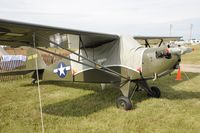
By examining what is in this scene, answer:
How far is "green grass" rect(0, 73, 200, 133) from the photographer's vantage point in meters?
5.50

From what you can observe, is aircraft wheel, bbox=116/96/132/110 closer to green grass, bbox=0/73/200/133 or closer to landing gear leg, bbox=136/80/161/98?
green grass, bbox=0/73/200/133

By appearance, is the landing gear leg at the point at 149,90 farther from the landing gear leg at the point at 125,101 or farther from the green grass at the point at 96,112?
the landing gear leg at the point at 125,101

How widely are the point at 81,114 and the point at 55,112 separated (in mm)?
792

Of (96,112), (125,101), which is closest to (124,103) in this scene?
(125,101)

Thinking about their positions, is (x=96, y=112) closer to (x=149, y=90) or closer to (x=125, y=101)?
(x=125, y=101)

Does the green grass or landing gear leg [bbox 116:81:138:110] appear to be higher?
landing gear leg [bbox 116:81:138:110]

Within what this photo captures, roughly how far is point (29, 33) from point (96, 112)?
2.85 m

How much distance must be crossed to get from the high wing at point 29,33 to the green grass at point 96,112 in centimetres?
204

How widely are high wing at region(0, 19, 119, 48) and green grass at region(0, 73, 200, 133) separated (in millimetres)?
→ 2043

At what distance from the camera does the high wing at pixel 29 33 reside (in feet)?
17.1

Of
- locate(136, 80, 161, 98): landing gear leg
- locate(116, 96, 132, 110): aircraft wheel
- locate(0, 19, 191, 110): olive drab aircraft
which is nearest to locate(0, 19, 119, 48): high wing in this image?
locate(0, 19, 191, 110): olive drab aircraft

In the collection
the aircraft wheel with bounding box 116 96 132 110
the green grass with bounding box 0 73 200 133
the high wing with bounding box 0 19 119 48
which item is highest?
the high wing with bounding box 0 19 119 48

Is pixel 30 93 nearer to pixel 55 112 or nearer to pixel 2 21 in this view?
pixel 55 112

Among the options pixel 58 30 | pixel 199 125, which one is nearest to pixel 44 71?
pixel 58 30
